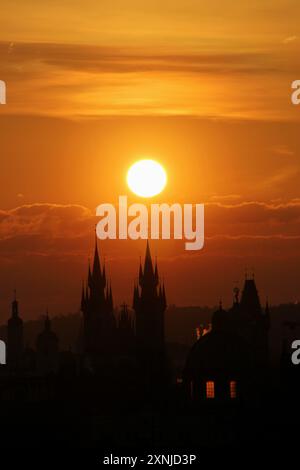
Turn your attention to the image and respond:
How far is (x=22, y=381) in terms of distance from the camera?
458ft

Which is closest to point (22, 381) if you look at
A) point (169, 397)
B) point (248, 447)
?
point (169, 397)

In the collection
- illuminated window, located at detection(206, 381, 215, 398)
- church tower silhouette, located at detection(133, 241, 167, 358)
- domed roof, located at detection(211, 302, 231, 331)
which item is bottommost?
illuminated window, located at detection(206, 381, 215, 398)

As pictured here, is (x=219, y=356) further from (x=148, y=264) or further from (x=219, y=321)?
(x=148, y=264)

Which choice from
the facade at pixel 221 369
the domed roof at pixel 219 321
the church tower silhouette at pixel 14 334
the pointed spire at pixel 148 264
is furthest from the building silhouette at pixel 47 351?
the facade at pixel 221 369

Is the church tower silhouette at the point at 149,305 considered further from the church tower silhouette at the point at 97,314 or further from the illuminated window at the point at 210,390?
the illuminated window at the point at 210,390

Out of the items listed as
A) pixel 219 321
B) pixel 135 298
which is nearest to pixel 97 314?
pixel 135 298

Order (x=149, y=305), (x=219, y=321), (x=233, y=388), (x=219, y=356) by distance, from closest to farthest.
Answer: (x=219, y=356)
(x=233, y=388)
(x=219, y=321)
(x=149, y=305)

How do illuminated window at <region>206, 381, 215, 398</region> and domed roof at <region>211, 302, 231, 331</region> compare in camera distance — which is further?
domed roof at <region>211, 302, 231, 331</region>

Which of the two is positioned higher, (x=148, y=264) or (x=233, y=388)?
(x=148, y=264)

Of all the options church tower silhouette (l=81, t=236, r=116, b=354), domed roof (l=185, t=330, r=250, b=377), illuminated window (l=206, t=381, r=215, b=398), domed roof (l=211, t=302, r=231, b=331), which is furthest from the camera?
church tower silhouette (l=81, t=236, r=116, b=354)

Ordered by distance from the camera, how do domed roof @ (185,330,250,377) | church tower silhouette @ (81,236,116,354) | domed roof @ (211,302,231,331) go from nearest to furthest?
domed roof @ (185,330,250,377) < domed roof @ (211,302,231,331) < church tower silhouette @ (81,236,116,354)

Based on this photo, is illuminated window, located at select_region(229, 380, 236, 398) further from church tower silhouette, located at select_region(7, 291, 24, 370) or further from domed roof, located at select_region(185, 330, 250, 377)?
church tower silhouette, located at select_region(7, 291, 24, 370)

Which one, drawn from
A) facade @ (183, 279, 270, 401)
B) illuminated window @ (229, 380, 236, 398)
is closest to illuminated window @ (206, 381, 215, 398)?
facade @ (183, 279, 270, 401)
